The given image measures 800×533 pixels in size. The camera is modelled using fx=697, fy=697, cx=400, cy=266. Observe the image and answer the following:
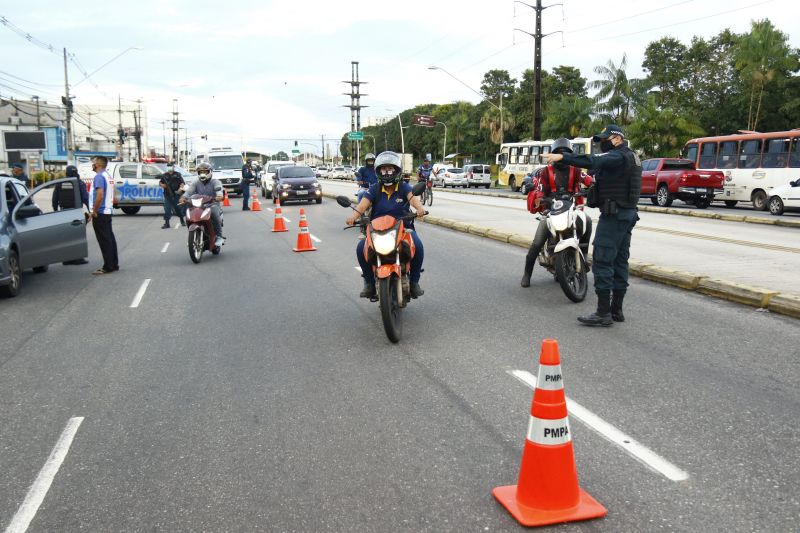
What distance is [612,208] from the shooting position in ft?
22.7

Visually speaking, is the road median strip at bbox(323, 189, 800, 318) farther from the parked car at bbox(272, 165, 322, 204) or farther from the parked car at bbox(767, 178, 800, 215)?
the parked car at bbox(272, 165, 322, 204)

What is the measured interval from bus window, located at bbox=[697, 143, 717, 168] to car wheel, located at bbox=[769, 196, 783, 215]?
18.8ft

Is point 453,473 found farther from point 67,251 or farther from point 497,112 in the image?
point 497,112

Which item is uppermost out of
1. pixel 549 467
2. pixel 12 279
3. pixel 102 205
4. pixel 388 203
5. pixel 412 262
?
pixel 388 203

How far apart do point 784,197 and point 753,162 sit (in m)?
4.29

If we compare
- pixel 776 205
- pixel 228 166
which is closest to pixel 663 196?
pixel 776 205

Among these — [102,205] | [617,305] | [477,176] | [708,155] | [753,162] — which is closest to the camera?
[617,305]

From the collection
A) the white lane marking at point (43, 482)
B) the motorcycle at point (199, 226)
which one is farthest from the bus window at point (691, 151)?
the white lane marking at point (43, 482)

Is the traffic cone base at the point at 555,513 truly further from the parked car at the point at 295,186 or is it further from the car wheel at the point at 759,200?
the parked car at the point at 295,186

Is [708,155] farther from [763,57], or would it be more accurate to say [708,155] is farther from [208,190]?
[208,190]

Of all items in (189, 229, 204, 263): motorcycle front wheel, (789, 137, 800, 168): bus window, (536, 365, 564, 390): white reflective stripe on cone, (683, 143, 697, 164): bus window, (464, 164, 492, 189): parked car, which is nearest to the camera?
(536, 365, 564, 390): white reflective stripe on cone

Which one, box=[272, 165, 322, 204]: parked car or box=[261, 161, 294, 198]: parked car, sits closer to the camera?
box=[272, 165, 322, 204]: parked car

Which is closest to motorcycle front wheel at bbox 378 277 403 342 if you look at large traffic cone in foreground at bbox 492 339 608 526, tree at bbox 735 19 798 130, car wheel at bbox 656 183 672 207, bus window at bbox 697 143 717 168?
large traffic cone in foreground at bbox 492 339 608 526

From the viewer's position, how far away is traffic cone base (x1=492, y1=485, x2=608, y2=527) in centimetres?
321
